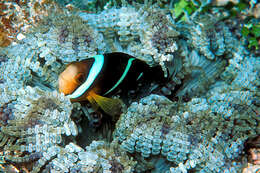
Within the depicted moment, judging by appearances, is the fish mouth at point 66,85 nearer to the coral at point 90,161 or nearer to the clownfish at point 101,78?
the clownfish at point 101,78

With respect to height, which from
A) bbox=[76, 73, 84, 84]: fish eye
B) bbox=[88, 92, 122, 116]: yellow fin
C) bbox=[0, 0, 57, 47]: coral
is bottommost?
bbox=[88, 92, 122, 116]: yellow fin

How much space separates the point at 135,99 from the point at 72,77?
470mm

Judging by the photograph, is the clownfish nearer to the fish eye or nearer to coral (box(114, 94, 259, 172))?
the fish eye

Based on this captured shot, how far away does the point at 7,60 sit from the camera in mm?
1431

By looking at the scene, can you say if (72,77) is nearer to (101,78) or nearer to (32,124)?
(101,78)

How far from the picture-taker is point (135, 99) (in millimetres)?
1523

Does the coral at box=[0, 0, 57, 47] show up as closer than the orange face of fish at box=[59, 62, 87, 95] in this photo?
No

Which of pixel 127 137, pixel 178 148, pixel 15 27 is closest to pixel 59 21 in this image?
pixel 15 27

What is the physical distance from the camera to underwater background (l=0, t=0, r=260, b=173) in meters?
1.13

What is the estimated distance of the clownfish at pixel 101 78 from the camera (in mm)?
1256

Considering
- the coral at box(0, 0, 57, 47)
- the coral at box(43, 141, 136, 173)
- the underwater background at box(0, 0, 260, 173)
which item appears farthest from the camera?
the coral at box(0, 0, 57, 47)

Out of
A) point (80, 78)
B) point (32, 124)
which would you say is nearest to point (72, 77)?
point (80, 78)

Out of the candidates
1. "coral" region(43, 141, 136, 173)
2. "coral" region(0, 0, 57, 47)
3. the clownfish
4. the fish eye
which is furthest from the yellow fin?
"coral" region(0, 0, 57, 47)

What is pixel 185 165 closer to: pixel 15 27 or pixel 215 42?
pixel 215 42
